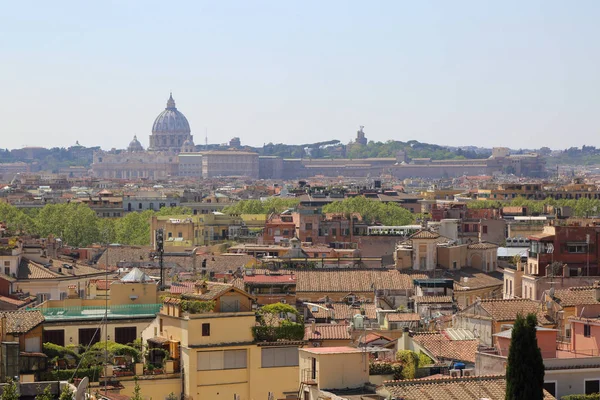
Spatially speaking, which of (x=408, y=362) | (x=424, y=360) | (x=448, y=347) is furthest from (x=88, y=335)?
(x=448, y=347)

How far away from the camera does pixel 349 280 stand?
34.9 meters

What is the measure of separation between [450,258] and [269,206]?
5392cm

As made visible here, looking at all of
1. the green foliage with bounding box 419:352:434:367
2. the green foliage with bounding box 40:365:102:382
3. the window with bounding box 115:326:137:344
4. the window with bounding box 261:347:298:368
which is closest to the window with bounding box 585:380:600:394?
the green foliage with bounding box 419:352:434:367

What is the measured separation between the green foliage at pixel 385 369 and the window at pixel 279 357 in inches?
35.9

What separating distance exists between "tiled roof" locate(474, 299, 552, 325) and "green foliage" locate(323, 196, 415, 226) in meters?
53.9

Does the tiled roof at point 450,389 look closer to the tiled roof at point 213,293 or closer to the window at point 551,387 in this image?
the window at point 551,387

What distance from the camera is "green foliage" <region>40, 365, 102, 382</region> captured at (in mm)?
16672

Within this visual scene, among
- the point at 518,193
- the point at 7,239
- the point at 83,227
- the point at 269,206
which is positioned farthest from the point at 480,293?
the point at 518,193

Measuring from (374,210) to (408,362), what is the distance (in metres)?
65.7

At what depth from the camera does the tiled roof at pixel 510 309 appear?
70.6 feet

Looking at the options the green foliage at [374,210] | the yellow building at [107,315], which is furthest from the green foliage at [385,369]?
the green foliage at [374,210]

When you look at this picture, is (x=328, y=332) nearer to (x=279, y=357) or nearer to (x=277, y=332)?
(x=277, y=332)

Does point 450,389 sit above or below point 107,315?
below

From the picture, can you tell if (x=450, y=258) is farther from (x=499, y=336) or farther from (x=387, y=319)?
(x=499, y=336)
